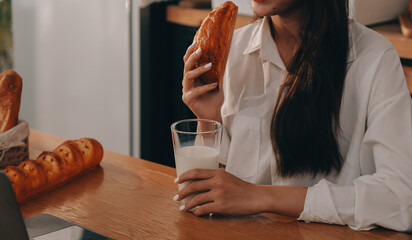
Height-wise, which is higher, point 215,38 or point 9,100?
point 215,38

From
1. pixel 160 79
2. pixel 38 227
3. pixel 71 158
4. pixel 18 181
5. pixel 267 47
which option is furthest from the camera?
pixel 160 79

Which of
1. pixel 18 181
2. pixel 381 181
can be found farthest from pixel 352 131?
pixel 18 181

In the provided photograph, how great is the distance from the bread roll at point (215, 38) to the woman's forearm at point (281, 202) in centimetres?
32

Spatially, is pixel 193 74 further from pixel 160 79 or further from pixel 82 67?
pixel 82 67

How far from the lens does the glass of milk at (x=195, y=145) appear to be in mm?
1035

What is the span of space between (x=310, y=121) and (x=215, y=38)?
293 mm

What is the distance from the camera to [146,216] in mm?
1016

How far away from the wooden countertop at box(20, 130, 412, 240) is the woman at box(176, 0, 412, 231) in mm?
27

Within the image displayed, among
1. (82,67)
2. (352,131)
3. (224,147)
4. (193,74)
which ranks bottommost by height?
(82,67)

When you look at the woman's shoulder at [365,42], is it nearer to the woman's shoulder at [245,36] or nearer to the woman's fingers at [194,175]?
the woman's shoulder at [245,36]

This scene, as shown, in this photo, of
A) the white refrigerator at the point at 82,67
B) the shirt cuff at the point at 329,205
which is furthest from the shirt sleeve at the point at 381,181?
the white refrigerator at the point at 82,67

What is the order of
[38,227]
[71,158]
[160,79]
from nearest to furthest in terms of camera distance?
[38,227], [71,158], [160,79]

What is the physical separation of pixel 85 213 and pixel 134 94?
2.05m

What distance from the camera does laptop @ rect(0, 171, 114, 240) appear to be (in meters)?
0.65
